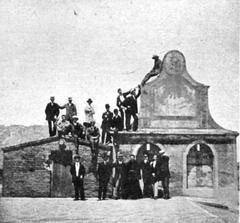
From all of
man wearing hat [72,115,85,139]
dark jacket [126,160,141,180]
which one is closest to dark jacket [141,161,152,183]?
dark jacket [126,160,141,180]

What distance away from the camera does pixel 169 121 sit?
12711 mm

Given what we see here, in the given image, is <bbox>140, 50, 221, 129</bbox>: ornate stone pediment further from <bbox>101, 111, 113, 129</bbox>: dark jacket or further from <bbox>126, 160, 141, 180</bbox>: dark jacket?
<bbox>126, 160, 141, 180</bbox>: dark jacket

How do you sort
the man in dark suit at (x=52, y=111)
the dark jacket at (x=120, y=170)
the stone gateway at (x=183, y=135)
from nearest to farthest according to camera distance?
the man in dark suit at (x=52, y=111) → the dark jacket at (x=120, y=170) → the stone gateway at (x=183, y=135)

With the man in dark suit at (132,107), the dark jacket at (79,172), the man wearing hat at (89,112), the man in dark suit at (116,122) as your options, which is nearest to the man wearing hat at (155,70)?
the man in dark suit at (132,107)

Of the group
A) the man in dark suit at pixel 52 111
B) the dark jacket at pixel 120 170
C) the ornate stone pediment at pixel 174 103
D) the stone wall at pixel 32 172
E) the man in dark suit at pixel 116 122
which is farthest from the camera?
the ornate stone pediment at pixel 174 103

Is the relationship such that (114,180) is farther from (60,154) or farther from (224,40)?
(224,40)

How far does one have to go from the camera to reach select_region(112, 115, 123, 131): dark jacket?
491 inches

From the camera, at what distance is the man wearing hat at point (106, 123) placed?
40.0ft

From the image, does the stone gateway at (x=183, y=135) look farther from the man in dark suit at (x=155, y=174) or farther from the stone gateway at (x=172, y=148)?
the man in dark suit at (x=155, y=174)

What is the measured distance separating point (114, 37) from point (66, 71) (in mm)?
1319

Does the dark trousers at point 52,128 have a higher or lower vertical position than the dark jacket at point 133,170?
higher

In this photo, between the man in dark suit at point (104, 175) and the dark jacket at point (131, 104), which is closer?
the man in dark suit at point (104, 175)

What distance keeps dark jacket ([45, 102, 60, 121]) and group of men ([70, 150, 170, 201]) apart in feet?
3.54

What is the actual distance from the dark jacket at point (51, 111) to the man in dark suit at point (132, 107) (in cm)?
154
